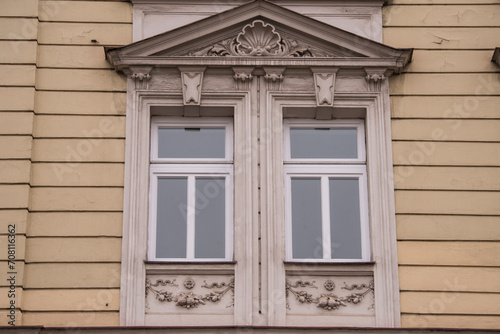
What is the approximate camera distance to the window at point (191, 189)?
1258 centimetres

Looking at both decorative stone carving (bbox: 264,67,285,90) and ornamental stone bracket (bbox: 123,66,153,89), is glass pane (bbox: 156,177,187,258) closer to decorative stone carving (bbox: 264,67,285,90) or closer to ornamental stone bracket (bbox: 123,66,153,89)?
ornamental stone bracket (bbox: 123,66,153,89)

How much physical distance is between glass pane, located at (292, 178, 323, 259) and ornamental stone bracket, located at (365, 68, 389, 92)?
130 centimetres

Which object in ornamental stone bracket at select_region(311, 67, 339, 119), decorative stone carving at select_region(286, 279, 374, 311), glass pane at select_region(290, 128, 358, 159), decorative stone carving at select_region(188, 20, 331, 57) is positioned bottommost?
decorative stone carving at select_region(286, 279, 374, 311)

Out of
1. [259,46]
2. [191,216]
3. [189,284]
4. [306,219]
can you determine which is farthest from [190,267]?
[259,46]

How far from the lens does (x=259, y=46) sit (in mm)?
13188

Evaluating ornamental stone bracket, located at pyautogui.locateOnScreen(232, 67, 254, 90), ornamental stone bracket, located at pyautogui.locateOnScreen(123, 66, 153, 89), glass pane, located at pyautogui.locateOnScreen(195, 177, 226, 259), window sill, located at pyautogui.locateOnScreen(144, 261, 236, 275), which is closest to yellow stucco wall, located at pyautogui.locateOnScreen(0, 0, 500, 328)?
ornamental stone bracket, located at pyautogui.locateOnScreen(123, 66, 153, 89)

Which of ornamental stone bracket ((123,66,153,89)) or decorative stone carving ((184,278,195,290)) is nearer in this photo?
decorative stone carving ((184,278,195,290))

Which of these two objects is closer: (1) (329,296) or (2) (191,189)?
(1) (329,296)

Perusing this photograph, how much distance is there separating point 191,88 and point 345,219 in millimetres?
2402

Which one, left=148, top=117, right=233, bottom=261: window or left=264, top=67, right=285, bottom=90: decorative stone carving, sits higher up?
left=264, top=67, right=285, bottom=90: decorative stone carving

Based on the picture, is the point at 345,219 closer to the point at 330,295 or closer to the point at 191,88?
the point at 330,295

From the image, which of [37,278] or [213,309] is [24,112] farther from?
[213,309]

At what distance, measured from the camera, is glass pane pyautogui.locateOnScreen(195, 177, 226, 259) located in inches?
494

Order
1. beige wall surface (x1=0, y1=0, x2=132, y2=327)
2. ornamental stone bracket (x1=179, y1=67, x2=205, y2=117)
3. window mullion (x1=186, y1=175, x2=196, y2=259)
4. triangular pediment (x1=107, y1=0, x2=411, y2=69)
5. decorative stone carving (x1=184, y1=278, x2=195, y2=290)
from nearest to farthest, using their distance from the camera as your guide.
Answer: beige wall surface (x1=0, y1=0, x2=132, y2=327)
decorative stone carving (x1=184, y1=278, x2=195, y2=290)
window mullion (x1=186, y1=175, x2=196, y2=259)
ornamental stone bracket (x1=179, y1=67, x2=205, y2=117)
triangular pediment (x1=107, y1=0, x2=411, y2=69)
